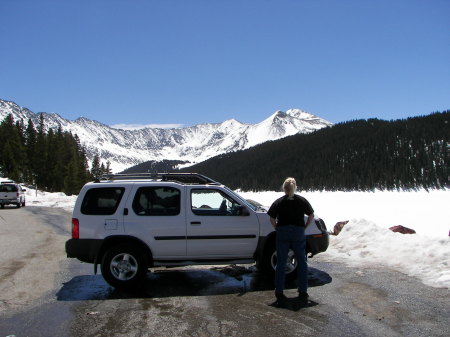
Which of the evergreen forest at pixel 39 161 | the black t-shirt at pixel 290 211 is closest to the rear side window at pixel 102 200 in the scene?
the black t-shirt at pixel 290 211

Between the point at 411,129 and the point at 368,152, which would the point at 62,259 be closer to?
the point at 368,152

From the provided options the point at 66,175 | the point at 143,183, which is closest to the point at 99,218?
the point at 143,183

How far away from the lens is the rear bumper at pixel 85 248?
7.41 meters

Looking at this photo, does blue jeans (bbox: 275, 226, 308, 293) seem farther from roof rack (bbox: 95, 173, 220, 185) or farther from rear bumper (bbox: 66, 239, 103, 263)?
rear bumper (bbox: 66, 239, 103, 263)

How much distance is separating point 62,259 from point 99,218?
3704mm

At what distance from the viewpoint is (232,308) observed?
6168 millimetres

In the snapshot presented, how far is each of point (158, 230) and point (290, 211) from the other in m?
2.46

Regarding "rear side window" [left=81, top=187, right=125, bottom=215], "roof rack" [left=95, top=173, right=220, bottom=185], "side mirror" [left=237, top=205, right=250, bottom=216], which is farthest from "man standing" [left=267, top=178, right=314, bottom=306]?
"rear side window" [left=81, top=187, right=125, bottom=215]

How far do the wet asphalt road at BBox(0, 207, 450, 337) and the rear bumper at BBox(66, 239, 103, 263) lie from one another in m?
0.61

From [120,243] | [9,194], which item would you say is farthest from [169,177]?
[9,194]

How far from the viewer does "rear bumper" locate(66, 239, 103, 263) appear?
741cm

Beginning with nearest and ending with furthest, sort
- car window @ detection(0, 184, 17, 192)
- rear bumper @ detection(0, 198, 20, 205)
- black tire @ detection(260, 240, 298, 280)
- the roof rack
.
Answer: black tire @ detection(260, 240, 298, 280), the roof rack, rear bumper @ detection(0, 198, 20, 205), car window @ detection(0, 184, 17, 192)

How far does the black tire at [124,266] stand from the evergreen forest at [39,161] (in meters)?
69.0

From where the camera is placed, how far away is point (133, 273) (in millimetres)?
7457
